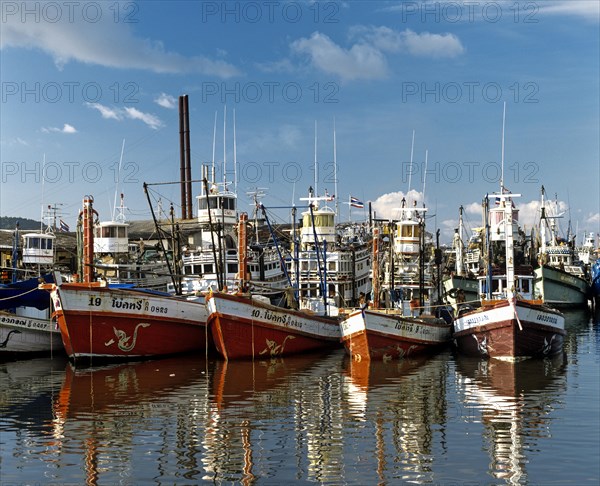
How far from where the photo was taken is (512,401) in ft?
74.0

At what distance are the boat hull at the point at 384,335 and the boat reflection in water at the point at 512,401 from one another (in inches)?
87.5

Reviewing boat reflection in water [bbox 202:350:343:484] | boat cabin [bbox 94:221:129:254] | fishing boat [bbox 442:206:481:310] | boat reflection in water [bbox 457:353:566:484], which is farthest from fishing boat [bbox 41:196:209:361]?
fishing boat [bbox 442:206:481:310]

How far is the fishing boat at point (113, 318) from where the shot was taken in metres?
31.4

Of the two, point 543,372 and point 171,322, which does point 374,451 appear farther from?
point 171,322

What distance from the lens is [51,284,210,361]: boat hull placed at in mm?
31375

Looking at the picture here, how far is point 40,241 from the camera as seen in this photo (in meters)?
55.9

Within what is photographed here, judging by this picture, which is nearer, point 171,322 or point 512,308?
point 512,308

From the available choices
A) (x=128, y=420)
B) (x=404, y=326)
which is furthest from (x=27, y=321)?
(x=404, y=326)

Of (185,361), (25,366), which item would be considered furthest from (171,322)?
(25,366)

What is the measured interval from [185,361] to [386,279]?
63.4ft

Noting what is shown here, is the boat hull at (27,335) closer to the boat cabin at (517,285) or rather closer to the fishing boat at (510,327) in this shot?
the fishing boat at (510,327)

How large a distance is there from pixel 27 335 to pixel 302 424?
21.2 meters

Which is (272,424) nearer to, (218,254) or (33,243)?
(218,254)

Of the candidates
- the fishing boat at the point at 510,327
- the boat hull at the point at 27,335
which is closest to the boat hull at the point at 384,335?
the fishing boat at the point at 510,327
